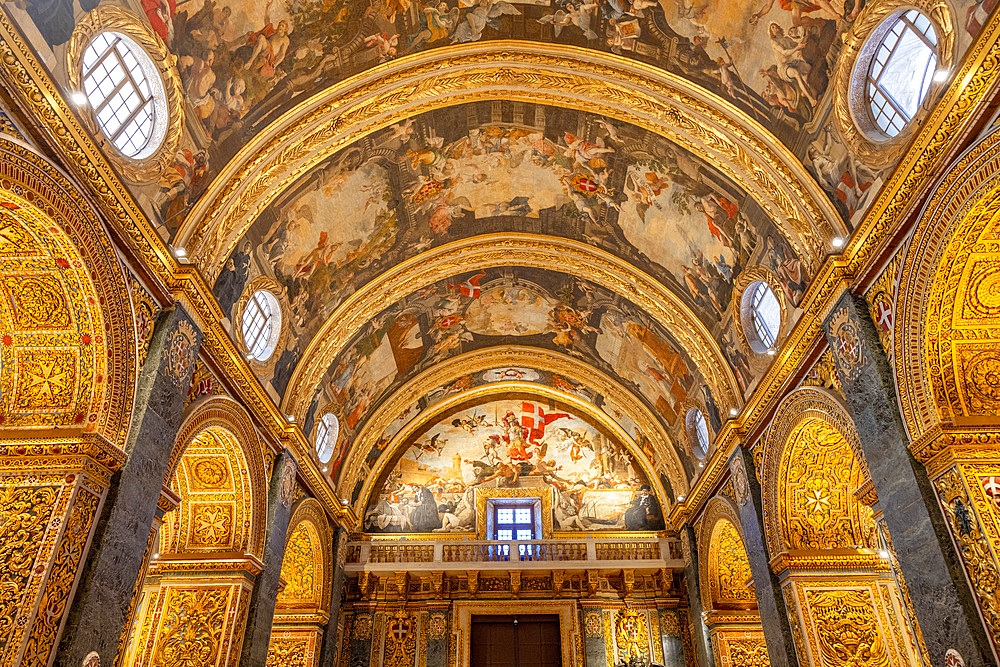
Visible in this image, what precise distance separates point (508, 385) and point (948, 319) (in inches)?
653

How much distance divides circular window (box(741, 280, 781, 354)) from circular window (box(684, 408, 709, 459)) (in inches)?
158

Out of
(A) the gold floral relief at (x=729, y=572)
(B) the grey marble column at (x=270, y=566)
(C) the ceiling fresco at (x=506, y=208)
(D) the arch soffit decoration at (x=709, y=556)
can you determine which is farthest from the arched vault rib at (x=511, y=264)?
(A) the gold floral relief at (x=729, y=572)

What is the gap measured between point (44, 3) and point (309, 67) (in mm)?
4889

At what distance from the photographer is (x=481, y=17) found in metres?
12.7

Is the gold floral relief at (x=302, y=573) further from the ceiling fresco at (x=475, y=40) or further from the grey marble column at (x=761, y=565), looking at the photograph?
the grey marble column at (x=761, y=565)

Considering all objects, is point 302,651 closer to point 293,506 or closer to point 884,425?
point 293,506

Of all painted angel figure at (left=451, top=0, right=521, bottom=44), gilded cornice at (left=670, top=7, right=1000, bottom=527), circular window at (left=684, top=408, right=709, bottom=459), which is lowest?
gilded cornice at (left=670, top=7, right=1000, bottom=527)

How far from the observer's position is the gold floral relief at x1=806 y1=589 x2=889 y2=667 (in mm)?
12109

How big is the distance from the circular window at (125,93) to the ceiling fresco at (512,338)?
8359 millimetres

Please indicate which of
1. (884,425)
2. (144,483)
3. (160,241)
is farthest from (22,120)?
(884,425)

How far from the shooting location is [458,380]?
23.2m

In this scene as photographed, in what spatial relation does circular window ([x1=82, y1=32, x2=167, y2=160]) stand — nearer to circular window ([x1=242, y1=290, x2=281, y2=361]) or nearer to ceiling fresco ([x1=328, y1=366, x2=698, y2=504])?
circular window ([x1=242, y1=290, x2=281, y2=361])

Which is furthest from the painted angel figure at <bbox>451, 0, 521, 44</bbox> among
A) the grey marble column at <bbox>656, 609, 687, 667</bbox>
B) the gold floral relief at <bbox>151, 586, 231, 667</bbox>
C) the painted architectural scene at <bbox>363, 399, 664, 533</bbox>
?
the grey marble column at <bbox>656, 609, 687, 667</bbox>

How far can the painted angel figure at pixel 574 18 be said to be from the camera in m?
12.3
